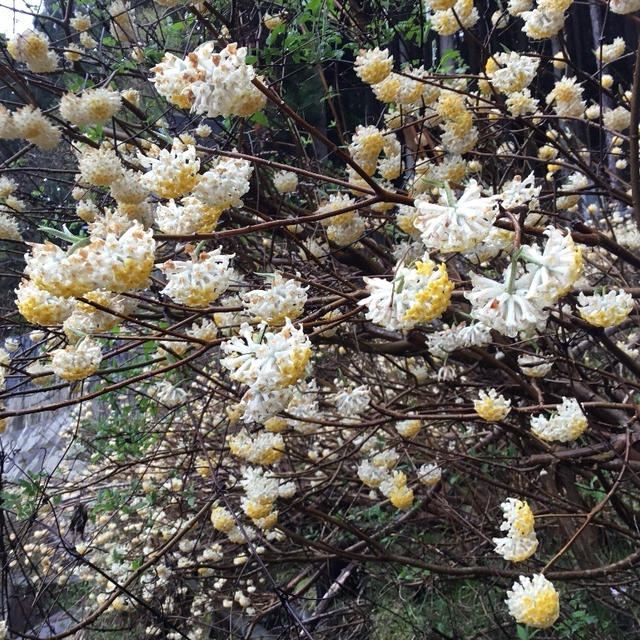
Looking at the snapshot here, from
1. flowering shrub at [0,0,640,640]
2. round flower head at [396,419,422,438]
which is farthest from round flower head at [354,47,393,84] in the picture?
round flower head at [396,419,422,438]

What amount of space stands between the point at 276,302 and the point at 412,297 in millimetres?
339

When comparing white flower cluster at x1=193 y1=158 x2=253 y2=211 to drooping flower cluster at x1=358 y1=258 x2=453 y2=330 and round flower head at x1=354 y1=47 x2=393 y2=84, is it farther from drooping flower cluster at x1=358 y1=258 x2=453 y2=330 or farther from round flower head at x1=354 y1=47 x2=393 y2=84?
round flower head at x1=354 y1=47 x2=393 y2=84

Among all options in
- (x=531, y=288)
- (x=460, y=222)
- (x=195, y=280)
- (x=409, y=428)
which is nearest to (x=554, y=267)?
(x=531, y=288)

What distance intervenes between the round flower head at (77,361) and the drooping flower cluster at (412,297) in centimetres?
66

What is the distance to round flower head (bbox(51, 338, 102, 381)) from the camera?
1216 millimetres

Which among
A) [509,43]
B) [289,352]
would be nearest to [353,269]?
[289,352]

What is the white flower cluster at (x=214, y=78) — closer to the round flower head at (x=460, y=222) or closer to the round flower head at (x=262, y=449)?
the round flower head at (x=460, y=222)

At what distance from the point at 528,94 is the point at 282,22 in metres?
1.02

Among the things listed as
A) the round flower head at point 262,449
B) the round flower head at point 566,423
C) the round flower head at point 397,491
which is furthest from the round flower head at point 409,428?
the round flower head at point 566,423

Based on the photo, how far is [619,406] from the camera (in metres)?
1.66

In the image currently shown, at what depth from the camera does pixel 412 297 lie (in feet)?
2.74

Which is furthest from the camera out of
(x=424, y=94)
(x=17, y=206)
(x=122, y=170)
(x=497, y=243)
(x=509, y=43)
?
(x=509, y=43)

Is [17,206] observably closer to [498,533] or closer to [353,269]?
[353,269]

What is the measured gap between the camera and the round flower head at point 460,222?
2.68ft
